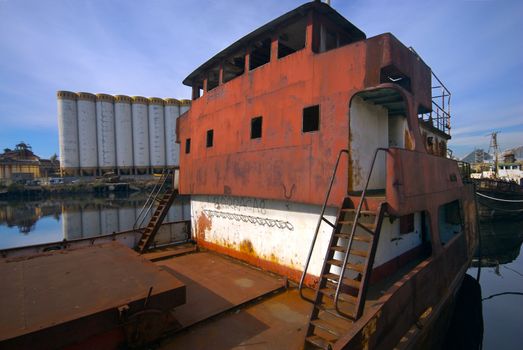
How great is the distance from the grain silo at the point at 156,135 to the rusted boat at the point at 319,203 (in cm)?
5282

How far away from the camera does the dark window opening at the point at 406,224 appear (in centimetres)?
705

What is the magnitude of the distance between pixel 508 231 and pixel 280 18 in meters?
26.4

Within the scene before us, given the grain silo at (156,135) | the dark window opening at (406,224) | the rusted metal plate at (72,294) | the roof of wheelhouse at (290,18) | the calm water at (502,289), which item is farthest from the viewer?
the grain silo at (156,135)

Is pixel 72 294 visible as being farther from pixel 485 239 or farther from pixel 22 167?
pixel 22 167

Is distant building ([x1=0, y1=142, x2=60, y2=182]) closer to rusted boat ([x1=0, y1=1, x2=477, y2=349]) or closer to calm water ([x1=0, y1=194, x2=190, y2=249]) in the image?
calm water ([x1=0, y1=194, x2=190, y2=249])

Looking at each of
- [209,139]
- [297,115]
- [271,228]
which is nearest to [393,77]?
[297,115]

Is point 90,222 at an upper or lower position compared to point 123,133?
lower

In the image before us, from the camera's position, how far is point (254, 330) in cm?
438

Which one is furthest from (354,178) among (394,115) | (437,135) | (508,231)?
(508,231)

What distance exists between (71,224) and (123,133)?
35.0 metres

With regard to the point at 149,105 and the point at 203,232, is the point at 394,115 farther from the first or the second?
the point at 149,105

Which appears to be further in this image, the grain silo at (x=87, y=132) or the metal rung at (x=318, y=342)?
the grain silo at (x=87, y=132)

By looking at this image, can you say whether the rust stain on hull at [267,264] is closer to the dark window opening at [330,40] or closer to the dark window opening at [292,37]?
the dark window opening at [330,40]

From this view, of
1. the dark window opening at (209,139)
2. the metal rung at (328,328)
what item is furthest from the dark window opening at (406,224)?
the dark window opening at (209,139)
